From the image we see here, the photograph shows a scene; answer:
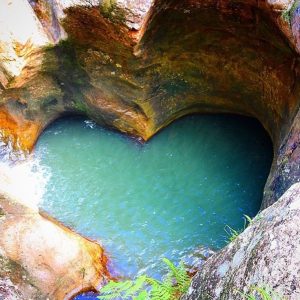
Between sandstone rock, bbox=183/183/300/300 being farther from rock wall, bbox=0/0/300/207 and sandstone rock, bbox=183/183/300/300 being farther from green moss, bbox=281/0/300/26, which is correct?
green moss, bbox=281/0/300/26

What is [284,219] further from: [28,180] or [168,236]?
[28,180]

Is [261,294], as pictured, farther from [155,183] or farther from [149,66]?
[149,66]

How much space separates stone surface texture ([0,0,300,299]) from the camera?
16.2 feet

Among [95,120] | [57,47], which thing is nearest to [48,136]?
[95,120]

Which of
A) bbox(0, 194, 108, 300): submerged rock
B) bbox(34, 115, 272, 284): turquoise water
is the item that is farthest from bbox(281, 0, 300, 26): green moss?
bbox(0, 194, 108, 300): submerged rock

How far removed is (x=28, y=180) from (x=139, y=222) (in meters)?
1.99

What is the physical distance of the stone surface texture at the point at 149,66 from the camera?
493 centimetres

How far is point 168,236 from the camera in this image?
5602 mm

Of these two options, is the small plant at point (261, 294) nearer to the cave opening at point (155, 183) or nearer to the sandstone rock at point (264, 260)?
the sandstone rock at point (264, 260)

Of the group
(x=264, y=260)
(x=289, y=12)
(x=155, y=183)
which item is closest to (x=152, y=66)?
(x=155, y=183)

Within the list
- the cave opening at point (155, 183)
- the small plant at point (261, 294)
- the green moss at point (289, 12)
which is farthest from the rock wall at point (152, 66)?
the small plant at point (261, 294)

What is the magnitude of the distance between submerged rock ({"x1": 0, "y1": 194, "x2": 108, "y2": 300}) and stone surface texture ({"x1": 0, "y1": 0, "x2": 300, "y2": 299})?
6 cm

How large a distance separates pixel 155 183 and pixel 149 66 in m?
1.86

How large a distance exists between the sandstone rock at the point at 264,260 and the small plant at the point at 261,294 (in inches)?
1.0
